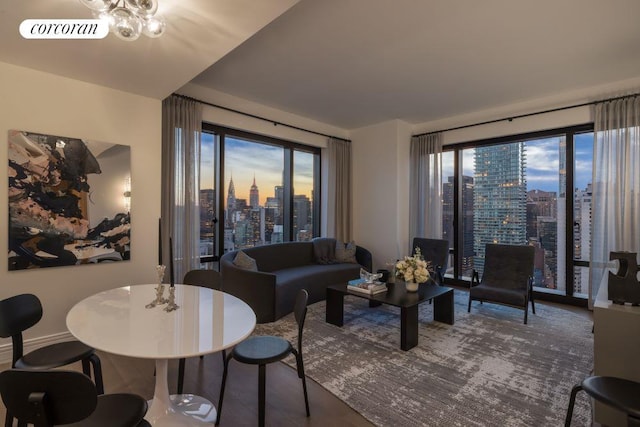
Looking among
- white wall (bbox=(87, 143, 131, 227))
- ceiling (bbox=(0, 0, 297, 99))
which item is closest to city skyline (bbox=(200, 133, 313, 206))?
white wall (bbox=(87, 143, 131, 227))

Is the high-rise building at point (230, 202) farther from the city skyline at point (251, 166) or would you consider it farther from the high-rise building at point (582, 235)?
the high-rise building at point (582, 235)

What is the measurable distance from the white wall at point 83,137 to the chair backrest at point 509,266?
4402mm

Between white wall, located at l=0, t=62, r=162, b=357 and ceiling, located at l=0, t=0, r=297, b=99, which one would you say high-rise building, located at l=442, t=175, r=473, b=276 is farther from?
white wall, located at l=0, t=62, r=162, b=357

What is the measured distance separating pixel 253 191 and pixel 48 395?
13.7ft

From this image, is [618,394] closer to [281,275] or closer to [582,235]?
[281,275]

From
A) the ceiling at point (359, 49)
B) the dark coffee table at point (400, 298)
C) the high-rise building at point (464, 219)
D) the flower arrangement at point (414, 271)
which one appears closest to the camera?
the ceiling at point (359, 49)

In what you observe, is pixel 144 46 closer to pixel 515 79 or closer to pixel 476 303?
pixel 515 79

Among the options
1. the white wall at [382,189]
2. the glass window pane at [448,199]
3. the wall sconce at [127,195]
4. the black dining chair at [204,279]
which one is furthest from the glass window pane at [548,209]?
the wall sconce at [127,195]

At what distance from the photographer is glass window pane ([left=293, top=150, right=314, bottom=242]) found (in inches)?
A: 229

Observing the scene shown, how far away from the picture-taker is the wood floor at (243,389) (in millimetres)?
2043

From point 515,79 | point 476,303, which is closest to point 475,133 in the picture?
point 515,79

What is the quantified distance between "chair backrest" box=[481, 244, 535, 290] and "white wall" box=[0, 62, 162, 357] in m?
4.40

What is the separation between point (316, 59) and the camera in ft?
11.3

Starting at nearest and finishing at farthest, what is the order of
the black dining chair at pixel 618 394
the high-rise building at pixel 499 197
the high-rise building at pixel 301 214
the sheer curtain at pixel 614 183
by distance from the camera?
the black dining chair at pixel 618 394
the sheer curtain at pixel 614 183
the high-rise building at pixel 499 197
the high-rise building at pixel 301 214
